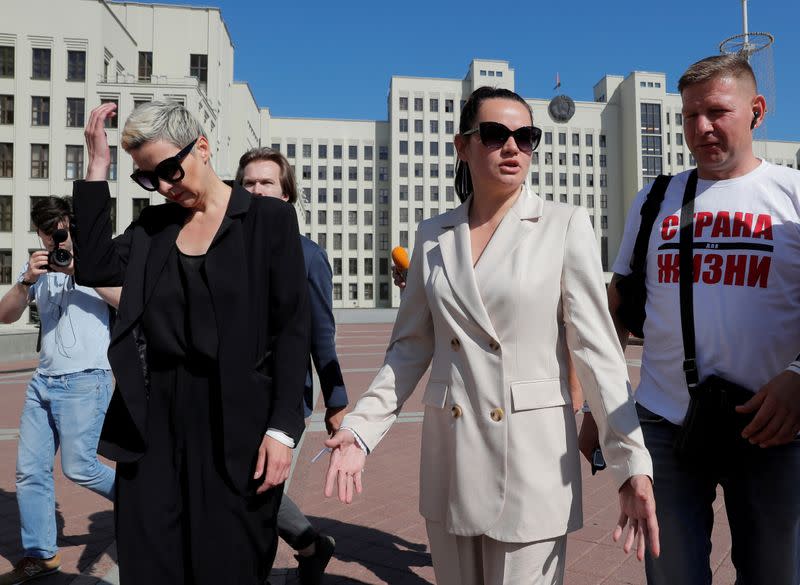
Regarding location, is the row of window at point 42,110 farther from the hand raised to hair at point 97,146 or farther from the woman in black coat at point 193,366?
the woman in black coat at point 193,366

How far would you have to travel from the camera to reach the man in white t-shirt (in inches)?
78.4

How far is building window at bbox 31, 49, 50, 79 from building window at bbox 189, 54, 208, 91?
8673 mm

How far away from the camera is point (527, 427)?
185 centimetres

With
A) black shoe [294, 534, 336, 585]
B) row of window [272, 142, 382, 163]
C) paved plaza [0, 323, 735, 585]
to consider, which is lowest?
paved plaza [0, 323, 735, 585]

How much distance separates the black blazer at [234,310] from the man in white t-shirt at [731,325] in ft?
3.40

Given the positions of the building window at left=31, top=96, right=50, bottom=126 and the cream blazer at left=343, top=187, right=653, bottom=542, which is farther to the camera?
the building window at left=31, top=96, right=50, bottom=126

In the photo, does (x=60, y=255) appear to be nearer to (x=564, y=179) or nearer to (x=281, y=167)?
(x=281, y=167)

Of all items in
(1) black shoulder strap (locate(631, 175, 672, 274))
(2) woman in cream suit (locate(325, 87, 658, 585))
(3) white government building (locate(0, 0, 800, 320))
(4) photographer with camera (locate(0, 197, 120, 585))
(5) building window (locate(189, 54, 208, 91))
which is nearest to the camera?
(2) woman in cream suit (locate(325, 87, 658, 585))

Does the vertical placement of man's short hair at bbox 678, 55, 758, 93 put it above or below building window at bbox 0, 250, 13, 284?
below

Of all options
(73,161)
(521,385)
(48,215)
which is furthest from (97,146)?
(73,161)

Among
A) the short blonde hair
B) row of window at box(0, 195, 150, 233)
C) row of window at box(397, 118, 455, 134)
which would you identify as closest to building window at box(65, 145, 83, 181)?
row of window at box(0, 195, 150, 233)

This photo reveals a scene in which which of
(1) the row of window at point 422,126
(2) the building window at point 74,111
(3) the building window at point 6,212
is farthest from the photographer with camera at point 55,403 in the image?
(1) the row of window at point 422,126

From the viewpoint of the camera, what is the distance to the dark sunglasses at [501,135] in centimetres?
200

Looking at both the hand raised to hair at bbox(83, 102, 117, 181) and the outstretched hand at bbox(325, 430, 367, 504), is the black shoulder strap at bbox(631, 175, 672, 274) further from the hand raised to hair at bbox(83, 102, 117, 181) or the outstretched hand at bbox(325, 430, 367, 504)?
the hand raised to hair at bbox(83, 102, 117, 181)
